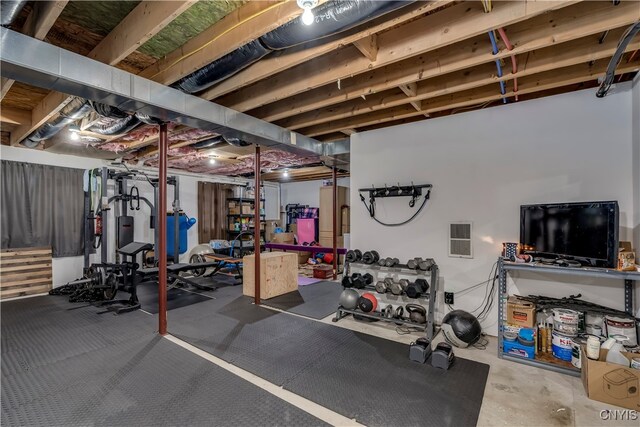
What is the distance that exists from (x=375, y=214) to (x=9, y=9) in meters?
4.06

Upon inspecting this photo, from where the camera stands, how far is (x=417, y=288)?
11.7 ft

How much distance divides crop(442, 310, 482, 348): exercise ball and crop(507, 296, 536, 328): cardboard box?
0.35 m

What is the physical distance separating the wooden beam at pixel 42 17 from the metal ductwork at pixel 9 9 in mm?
159

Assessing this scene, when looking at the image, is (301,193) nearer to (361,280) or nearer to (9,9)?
(361,280)

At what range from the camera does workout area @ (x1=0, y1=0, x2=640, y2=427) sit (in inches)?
84.0

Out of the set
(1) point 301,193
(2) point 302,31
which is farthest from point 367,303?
(1) point 301,193

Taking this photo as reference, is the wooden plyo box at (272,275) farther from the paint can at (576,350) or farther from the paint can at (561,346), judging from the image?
the paint can at (576,350)

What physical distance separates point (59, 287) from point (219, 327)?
→ 414 cm

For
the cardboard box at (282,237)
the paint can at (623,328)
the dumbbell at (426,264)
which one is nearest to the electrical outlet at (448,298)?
the dumbbell at (426,264)

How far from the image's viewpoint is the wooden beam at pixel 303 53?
1.98 meters

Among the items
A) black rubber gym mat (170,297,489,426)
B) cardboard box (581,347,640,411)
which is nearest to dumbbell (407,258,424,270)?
black rubber gym mat (170,297,489,426)

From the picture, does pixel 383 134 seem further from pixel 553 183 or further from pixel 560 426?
pixel 560 426

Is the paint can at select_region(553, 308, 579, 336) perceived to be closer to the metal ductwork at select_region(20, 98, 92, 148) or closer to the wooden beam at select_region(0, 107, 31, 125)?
the metal ductwork at select_region(20, 98, 92, 148)

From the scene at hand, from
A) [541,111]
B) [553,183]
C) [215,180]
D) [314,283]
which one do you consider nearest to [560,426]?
[553,183]
